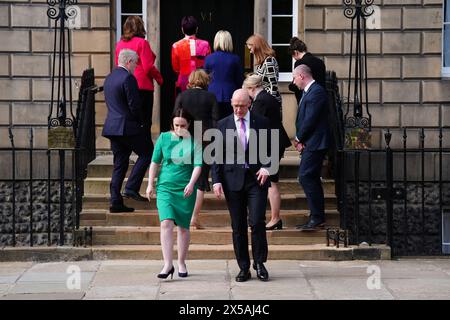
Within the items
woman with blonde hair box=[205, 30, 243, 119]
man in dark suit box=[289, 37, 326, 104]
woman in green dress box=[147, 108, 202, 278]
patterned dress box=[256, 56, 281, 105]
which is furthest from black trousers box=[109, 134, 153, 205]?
man in dark suit box=[289, 37, 326, 104]

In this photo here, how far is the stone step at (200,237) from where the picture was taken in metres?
12.2

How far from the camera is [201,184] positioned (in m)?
12.0

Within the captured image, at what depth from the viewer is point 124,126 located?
12.4 metres

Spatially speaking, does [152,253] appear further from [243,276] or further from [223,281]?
[243,276]

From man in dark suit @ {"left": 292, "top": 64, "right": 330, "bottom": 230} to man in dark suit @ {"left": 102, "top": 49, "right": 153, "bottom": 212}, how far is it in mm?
1844

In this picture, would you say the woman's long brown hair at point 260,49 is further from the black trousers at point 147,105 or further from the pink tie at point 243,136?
the pink tie at point 243,136

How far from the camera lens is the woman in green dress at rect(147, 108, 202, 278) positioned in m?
10.5

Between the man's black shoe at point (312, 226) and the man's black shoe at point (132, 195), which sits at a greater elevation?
the man's black shoe at point (132, 195)

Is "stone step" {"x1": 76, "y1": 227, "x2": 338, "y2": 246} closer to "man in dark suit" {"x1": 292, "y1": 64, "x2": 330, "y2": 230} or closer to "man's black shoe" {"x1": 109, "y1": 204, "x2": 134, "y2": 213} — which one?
"man in dark suit" {"x1": 292, "y1": 64, "x2": 330, "y2": 230}

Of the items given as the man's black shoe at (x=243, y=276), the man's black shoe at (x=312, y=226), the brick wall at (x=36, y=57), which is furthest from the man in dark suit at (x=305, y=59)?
the man's black shoe at (x=243, y=276)

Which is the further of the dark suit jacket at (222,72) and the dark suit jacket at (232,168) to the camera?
the dark suit jacket at (222,72)

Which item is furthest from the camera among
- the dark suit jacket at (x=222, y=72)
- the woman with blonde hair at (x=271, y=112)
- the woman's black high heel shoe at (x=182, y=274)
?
the dark suit jacket at (x=222, y=72)

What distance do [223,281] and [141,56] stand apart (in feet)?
13.0

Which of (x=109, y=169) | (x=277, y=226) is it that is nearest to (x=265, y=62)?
(x=277, y=226)
